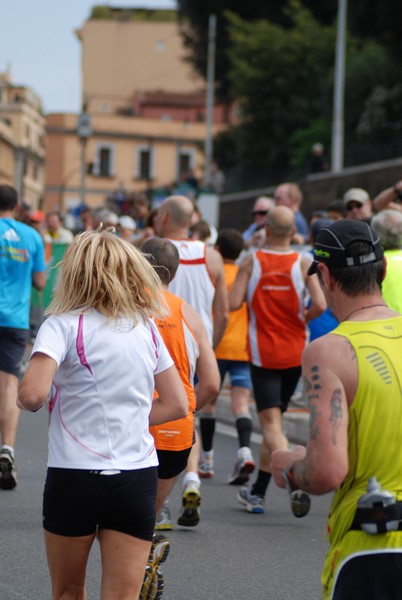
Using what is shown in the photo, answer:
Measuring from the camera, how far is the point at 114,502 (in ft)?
12.9

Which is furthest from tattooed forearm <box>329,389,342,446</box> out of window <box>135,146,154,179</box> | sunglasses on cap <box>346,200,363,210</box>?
window <box>135,146,154,179</box>

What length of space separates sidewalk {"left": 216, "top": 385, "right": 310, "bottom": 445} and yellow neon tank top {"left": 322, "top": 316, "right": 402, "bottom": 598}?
267 inches

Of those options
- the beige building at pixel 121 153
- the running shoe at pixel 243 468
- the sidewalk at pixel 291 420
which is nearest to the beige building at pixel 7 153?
the beige building at pixel 121 153

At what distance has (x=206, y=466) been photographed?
9.07 m

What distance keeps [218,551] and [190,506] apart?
487mm

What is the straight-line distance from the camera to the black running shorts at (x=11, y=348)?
8672 mm

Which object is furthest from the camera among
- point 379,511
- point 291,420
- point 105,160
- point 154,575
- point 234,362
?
point 105,160

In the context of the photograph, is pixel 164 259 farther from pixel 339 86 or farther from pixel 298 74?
pixel 298 74

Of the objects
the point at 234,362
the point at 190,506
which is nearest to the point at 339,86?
the point at 234,362

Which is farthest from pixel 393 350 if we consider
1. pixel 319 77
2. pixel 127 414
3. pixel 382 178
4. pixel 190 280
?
pixel 319 77

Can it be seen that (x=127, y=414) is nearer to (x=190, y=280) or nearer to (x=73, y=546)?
(x=73, y=546)

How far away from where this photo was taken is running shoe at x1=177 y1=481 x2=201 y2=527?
7188 mm

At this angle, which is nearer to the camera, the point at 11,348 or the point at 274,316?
the point at 274,316

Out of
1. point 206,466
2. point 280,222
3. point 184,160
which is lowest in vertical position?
point 206,466
